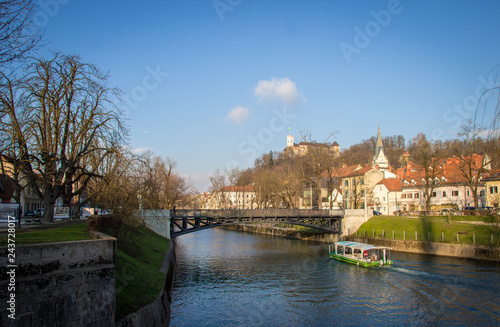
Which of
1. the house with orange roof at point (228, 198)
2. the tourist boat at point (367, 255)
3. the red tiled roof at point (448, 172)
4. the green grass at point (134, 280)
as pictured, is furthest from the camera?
the house with orange roof at point (228, 198)

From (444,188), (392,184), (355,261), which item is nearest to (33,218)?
(355,261)

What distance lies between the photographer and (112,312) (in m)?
11.5

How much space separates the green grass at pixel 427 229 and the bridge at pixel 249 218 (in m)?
4.58

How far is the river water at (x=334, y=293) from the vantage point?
19.2 meters

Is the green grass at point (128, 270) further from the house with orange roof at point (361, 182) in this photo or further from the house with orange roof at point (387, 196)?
the house with orange roof at point (361, 182)

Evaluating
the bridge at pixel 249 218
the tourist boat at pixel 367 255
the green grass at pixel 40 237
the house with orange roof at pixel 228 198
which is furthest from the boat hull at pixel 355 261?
the house with orange roof at pixel 228 198

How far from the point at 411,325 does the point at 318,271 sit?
553 inches

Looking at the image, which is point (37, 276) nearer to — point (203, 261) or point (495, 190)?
point (203, 261)

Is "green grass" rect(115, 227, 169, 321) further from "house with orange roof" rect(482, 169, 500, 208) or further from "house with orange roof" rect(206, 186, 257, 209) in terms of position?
"house with orange roof" rect(206, 186, 257, 209)

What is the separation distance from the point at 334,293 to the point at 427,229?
75.5 feet

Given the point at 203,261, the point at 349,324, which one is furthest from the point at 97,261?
the point at 203,261

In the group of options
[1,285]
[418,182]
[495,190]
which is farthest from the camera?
[418,182]

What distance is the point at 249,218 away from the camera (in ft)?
151

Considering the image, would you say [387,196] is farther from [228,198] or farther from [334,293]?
[334,293]
